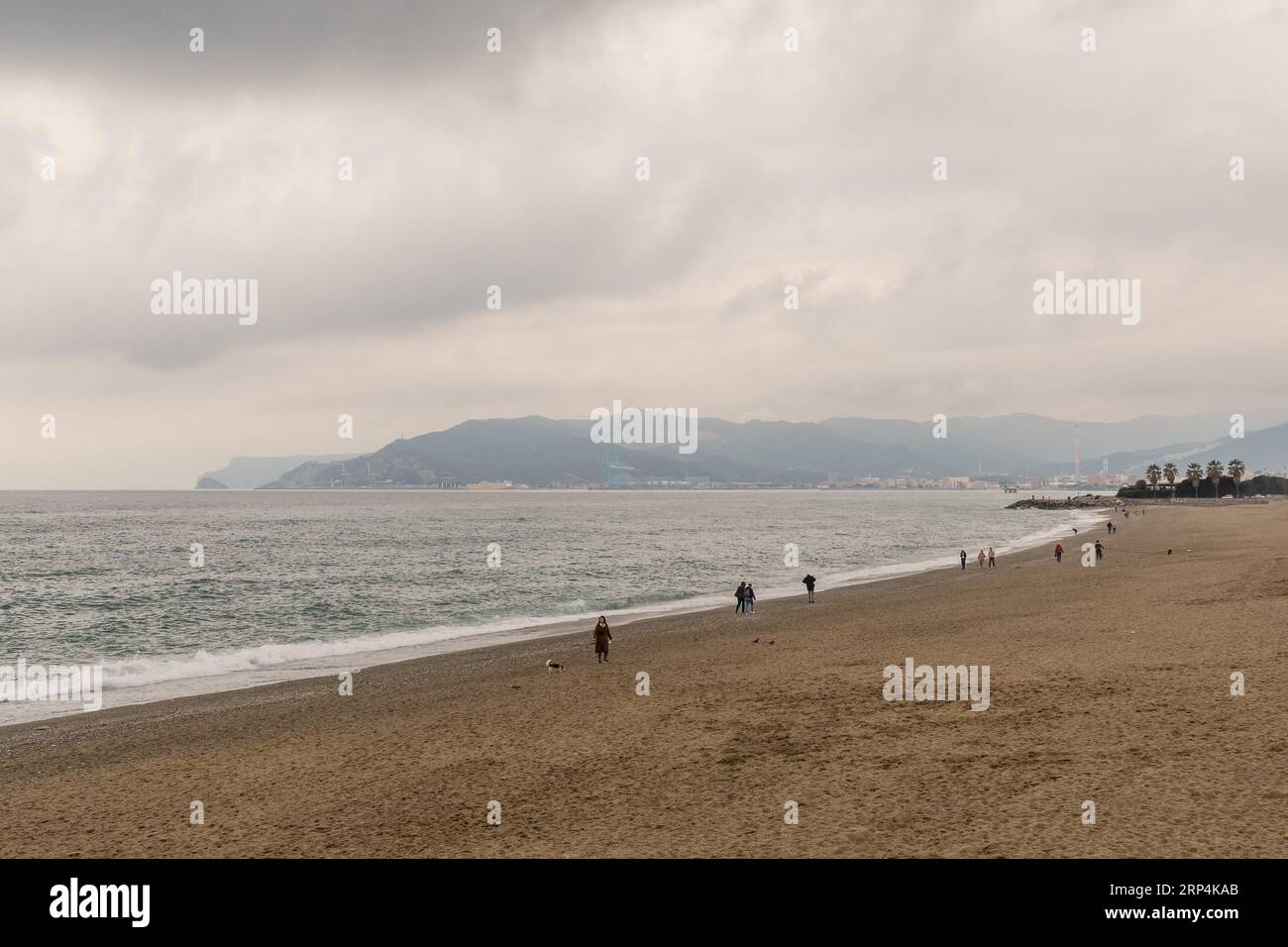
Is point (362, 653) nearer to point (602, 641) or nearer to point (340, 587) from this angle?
point (602, 641)

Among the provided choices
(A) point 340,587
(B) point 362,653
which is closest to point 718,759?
(B) point 362,653

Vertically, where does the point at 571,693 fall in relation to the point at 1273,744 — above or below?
below

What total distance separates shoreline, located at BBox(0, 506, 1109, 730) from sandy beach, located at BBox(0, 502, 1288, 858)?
2.10m

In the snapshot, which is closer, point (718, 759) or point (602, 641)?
point (718, 759)

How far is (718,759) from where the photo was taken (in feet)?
45.3

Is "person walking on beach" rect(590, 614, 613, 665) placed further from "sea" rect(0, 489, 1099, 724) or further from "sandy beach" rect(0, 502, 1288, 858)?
"sea" rect(0, 489, 1099, 724)

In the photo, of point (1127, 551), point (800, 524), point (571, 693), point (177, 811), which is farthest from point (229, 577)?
point (800, 524)

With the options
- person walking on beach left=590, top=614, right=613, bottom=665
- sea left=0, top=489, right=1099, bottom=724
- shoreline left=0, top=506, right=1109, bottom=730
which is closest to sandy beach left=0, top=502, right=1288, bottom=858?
person walking on beach left=590, top=614, right=613, bottom=665

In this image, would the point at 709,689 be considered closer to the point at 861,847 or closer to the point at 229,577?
the point at 861,847

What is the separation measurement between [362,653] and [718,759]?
22671 millimetres

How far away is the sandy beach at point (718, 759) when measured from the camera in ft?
33.6

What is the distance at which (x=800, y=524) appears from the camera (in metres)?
142
